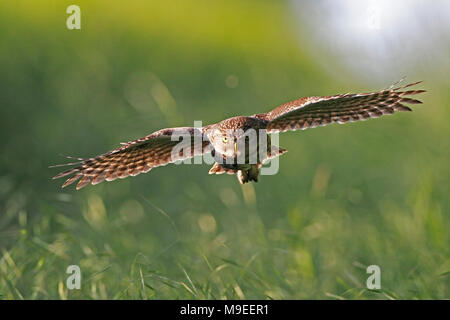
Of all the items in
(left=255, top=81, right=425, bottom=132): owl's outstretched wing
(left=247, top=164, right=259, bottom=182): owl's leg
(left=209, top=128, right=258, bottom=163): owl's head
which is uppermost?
(left=255, top=81, right=425, bottom=132): owl's outstretched wing

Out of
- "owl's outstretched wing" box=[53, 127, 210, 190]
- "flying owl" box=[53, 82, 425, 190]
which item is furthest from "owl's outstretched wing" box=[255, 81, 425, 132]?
"owl's outstretched wing" box=[53, 127, 210, 190]

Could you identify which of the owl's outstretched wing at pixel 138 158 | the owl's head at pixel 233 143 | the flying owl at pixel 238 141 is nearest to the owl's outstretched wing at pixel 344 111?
the flying owl at pixel 238 141

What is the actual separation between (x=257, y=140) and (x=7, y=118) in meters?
6.52

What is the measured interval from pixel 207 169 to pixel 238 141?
201 inches

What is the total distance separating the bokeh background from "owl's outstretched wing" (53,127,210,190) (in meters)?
0.61

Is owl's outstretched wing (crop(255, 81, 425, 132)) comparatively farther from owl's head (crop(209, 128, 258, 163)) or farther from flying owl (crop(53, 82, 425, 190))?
owl's head (crop(209, 128, 258, 163))

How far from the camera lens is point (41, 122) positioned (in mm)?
11188

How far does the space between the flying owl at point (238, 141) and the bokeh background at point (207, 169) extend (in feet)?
2.10

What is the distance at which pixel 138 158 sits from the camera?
597 cm

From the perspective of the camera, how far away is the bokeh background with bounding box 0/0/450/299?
598 centimetres

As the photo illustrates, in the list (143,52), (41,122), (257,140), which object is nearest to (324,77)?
(143,52)

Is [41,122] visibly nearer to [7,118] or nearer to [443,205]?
[7,118]

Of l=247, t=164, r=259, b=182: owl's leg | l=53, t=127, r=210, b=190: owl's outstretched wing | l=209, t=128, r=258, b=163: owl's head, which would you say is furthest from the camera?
l=53, t=127, r=210, b=190: owl's outstretched wing

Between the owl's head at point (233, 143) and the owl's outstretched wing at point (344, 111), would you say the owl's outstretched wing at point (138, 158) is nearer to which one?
the owl's head at point (233, 143)
